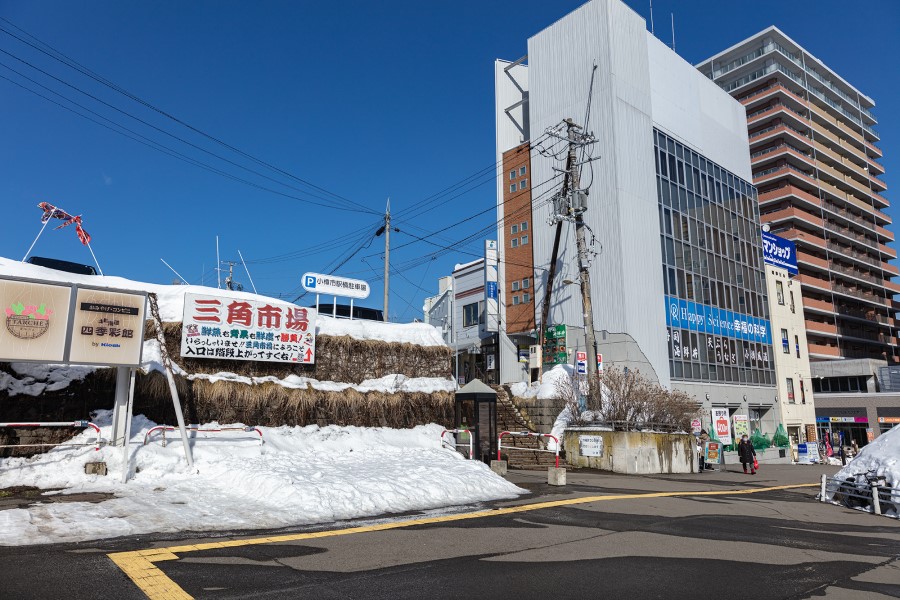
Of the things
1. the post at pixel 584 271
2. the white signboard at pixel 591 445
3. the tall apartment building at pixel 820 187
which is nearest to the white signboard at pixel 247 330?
the white signboard at pixel 591 445

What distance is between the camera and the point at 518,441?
2433cm

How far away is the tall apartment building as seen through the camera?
227 ft

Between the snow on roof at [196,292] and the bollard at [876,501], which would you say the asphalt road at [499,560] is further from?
the snow on roof at [196,292]

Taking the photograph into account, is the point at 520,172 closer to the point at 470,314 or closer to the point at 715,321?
the point at 470,314

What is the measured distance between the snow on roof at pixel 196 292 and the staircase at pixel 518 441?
454 centimetres

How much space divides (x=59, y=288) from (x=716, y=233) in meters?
45.3

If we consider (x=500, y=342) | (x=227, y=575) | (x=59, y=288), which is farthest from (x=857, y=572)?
(x=500, y=342)

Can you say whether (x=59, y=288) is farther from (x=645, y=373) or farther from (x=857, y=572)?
(x=645, y=373)

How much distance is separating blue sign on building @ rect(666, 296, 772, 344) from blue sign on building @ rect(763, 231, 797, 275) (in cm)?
655

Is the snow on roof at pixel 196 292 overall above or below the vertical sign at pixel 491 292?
below

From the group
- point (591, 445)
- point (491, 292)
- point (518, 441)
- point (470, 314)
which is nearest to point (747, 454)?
point (591, 445)

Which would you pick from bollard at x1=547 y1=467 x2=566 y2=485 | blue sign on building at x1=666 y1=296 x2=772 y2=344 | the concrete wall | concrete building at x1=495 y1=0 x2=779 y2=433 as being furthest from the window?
bollard at x1=547 y1=467 x2=566 y2=485

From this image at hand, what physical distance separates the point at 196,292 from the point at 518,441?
44.7 feet

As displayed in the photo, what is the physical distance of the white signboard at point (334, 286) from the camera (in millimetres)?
23938
